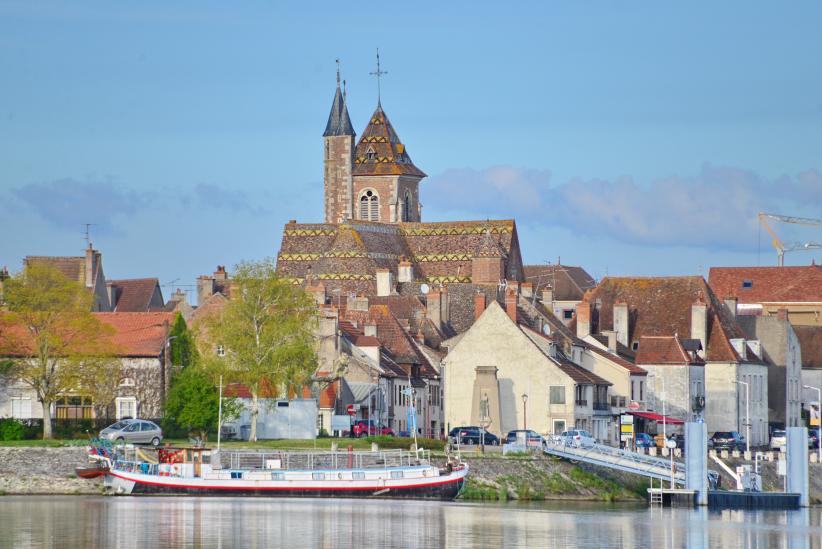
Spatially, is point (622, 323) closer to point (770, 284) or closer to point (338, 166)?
point (770, 284)

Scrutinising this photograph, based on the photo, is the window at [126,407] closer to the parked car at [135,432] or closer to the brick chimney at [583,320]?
the parked car at [135,432]

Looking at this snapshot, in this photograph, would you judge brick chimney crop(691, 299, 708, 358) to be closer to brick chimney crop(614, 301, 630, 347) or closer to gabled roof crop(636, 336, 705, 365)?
gabled roof crop(636, 336, 705, 365)

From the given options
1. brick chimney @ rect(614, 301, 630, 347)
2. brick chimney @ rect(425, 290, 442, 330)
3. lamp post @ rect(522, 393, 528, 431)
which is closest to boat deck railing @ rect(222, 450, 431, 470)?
lamp post @ rect(522, 393, 528, 431)

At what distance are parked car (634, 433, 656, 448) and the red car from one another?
537 inches

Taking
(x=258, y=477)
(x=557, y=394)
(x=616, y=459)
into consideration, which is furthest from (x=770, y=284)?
(x=258, y=477)

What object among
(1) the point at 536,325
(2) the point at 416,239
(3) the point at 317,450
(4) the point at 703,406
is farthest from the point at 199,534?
(2) the point at 416,239

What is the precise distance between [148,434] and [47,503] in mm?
13080

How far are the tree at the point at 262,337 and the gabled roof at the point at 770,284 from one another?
70.0m

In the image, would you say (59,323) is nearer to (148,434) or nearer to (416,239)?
(148,434)

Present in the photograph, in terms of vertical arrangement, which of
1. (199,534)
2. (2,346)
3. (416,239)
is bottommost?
(199,534)

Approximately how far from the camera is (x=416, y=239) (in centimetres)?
17950

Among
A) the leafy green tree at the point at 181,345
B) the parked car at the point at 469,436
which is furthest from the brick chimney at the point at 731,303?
the leafy green tree at the point at 181,345

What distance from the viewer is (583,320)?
13250cm

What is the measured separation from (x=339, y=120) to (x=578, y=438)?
9437 cm
